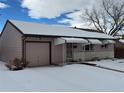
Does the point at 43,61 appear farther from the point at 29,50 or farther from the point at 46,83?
the point at 46,83

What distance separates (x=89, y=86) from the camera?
8.73 meters

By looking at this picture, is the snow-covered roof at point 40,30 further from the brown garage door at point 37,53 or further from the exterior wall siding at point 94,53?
the exterior wall siding at point 94,53

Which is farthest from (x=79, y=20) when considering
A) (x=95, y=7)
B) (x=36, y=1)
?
(x=36, y=1)

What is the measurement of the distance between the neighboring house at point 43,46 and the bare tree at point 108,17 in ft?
64.8

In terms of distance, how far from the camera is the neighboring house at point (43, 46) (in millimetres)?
14898

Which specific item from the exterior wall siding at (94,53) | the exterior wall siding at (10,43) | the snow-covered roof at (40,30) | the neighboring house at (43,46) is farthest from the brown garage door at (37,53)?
the exterior wall siding at (94,53)

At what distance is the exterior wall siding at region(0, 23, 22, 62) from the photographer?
15359mm

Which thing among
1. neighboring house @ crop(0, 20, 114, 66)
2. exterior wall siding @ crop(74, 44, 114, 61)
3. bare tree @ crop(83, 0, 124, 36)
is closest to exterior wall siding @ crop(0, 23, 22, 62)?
neighboring house @ crop(0, 20, 114, 66)

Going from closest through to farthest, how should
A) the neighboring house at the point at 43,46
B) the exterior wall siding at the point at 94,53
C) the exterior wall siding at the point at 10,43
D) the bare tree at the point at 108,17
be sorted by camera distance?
the neighboring house at the point at 43,46
the exterior wall siding at the point at 10,43
the exterior wall siding at the point at 94,53
the bare tree at the point at 108,17

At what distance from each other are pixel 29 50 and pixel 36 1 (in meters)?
6.04

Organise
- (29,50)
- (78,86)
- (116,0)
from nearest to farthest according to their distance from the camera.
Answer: (78,86) < (29,50) < (116,0)

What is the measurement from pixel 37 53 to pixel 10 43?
4.06 metres

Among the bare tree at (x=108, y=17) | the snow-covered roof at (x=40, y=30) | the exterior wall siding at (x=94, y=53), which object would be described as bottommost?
the exterior wall siding at (x=94, y=53)

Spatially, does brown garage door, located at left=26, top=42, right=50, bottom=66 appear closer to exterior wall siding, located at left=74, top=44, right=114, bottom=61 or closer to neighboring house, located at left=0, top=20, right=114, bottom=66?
neighboring house, located at left=0, top=20, right=114, bottom=66
